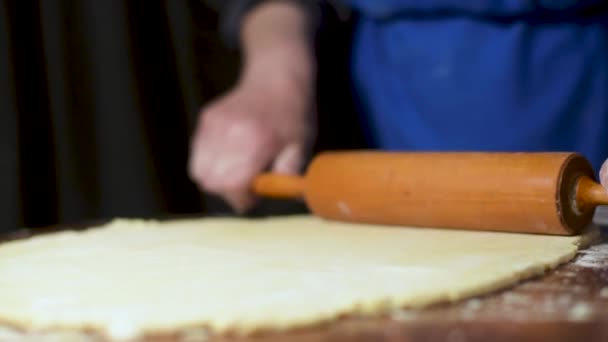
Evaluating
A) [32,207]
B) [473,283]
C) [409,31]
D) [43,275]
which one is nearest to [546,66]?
[409,31]

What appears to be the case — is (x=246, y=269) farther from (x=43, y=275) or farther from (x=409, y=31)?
(x=409, y=31)

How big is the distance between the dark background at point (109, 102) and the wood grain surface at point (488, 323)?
31.7 inches

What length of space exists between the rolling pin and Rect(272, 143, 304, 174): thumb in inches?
7.3

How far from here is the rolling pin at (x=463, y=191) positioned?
74 cm

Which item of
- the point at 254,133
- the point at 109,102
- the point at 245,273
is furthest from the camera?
the point at 109,102

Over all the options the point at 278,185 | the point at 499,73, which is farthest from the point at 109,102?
the point at 499,73

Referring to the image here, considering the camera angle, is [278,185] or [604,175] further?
[278,185]

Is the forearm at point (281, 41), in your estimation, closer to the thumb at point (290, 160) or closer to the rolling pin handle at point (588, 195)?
the thumb at point (290, 160)

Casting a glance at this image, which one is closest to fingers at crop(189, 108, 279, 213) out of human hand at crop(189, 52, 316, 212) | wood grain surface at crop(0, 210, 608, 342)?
human hand at crop(189, 52, 316, 212)

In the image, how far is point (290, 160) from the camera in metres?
1.14

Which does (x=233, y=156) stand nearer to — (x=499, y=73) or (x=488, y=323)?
(x=499, y=73)

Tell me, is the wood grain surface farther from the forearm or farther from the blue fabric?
the forearm

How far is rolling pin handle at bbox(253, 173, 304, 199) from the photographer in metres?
0.99

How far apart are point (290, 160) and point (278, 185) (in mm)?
129
